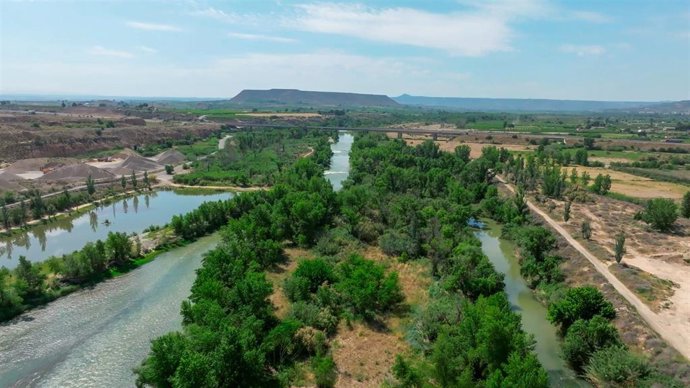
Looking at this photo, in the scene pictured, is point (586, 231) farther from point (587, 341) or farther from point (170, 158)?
point (170, 158)

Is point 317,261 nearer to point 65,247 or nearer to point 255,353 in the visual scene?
point 255,353

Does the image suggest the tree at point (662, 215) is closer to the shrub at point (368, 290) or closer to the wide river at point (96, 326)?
the shrub at point (368, 290)

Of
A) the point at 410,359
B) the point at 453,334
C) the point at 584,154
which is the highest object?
the point at 584,154

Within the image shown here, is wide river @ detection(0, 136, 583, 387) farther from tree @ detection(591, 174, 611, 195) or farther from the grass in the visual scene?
tree @ detection(591, 174, 611, 195)

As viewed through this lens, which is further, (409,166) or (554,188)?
(409,166)

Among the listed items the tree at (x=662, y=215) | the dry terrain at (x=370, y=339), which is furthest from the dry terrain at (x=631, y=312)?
the dry terrain at (x=370, y=339)

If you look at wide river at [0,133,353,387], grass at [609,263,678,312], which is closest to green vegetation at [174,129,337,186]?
wide river at [0,133,353,387]

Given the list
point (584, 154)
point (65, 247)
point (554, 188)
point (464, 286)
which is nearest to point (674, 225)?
point (554, 188)
